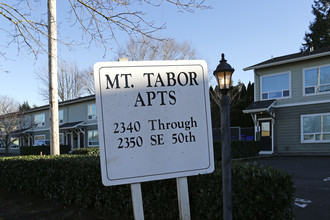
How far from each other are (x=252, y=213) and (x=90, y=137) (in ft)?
88.5

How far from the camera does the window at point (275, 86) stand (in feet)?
56.4

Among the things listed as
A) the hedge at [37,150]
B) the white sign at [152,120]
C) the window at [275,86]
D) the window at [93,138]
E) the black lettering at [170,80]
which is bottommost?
the hedge at [37,150]

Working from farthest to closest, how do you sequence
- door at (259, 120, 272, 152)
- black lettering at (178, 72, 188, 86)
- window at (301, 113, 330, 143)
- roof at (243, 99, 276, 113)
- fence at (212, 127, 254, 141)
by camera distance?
fence at (212, 127, 254, 141), door at (259, 120, 272, 152), roof at (243, 99, 276, 113), window at (301, 113, 330, 143), black lettering at (178, 72, 188, 86)

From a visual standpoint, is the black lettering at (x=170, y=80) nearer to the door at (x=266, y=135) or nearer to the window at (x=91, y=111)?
the door at (x=266, y=135)

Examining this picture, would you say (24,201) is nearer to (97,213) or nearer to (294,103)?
Result: (97,213)

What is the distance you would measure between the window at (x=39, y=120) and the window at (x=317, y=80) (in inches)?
1222

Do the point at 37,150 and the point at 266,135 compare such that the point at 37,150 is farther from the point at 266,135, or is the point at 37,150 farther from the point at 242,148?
the point at 266,135

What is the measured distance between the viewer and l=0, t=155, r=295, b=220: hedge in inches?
119

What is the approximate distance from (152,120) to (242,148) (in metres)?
13.8

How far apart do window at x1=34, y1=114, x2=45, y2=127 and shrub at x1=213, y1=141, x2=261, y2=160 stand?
90.7ft

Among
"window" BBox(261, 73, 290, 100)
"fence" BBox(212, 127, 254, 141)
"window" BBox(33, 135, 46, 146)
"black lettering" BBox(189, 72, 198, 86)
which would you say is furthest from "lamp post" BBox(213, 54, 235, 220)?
"window" BBox(33, 135, 46, 146)

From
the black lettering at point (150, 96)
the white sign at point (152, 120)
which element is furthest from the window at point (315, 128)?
the black lettering at point (150, 96)

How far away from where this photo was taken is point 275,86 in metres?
17.6

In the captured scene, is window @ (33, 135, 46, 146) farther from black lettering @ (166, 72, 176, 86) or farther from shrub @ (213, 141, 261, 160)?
black lettering @ (166, 72, 176, 86)
